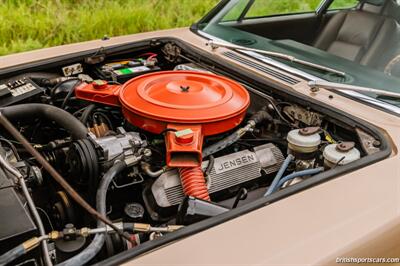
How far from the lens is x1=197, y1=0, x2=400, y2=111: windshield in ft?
4.36

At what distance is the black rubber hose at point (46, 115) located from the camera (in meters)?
1.04

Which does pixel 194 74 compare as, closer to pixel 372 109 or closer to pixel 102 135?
pixel 102 135

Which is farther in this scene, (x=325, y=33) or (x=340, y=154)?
(x=325, y=33)

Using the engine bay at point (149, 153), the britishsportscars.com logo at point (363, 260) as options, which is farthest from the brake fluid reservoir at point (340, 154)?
the britishsportscars.com logo at point (363, 260)

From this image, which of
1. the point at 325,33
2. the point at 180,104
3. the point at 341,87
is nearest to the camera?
the point at 180,104

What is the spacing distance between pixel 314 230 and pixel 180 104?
0.48 meters

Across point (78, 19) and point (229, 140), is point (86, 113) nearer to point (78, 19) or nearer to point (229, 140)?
point (229, 140)

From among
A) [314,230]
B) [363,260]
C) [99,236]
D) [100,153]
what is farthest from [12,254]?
[363,260]

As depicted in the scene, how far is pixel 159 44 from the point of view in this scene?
1615 millimetres

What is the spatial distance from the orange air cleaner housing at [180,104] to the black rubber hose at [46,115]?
0.13m

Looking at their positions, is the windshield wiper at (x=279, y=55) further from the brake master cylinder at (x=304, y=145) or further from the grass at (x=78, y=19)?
the grass at (x=78, y=19)

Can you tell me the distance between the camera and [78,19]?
10.2 feet

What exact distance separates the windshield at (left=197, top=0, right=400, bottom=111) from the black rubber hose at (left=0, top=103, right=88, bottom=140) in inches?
27.0

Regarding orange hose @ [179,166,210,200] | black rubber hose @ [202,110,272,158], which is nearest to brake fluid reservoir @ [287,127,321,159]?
black rubber hose @ [202,110,272,158]
